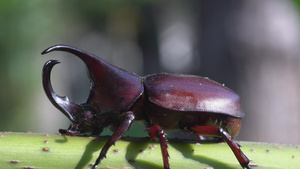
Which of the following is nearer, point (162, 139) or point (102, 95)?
point (162, 139)

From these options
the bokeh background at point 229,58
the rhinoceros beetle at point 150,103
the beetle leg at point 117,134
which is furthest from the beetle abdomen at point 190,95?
the bokeh background at point 229,58

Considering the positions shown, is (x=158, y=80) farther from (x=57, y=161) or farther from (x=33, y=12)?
(x=33, y=12)

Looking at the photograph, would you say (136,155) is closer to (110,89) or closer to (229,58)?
(110,89)

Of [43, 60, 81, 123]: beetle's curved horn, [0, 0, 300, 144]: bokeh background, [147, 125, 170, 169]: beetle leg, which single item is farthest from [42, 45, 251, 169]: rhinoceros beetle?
[0, 0, 300, 144]: bokeh background

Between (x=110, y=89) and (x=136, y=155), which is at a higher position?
(x=110, y=89)

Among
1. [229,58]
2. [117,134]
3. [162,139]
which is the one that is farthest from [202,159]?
[229,58]

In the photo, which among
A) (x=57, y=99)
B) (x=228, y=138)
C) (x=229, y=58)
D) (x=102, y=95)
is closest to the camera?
(x=228, y=138)

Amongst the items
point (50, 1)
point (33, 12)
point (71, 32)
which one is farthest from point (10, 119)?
point (71, 32)
